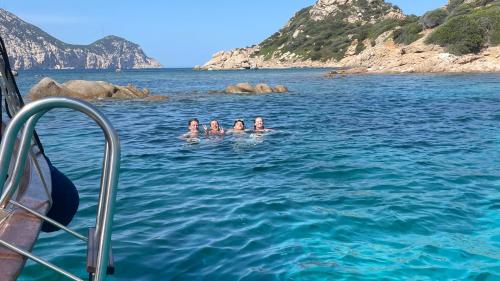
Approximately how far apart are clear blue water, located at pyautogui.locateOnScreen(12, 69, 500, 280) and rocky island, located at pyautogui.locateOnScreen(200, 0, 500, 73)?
4575 centimetres

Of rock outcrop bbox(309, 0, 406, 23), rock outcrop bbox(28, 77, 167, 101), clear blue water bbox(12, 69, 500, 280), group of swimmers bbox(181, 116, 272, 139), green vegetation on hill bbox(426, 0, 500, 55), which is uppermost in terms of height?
rock outcrop bbox(309, 0, 406, 23)

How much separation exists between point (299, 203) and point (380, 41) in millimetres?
90012

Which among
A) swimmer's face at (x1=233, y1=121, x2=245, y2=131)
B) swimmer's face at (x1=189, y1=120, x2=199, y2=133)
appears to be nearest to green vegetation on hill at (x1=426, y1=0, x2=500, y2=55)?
swimmer's face at (x1=233, y1=121, x2=245, y2=131)

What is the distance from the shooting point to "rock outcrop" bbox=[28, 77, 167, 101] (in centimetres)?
2844

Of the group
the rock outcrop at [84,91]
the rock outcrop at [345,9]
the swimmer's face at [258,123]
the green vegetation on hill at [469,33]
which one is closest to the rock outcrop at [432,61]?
the green vegetation on hill at [469,33]

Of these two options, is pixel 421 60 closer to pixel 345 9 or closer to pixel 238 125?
pixel 238 125

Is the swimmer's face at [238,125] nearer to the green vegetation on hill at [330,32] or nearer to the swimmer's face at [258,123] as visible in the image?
the swimmer's face at [258,123]

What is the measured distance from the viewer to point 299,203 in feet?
30.3

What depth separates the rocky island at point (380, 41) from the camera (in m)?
60.8

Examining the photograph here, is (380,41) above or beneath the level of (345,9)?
beneath

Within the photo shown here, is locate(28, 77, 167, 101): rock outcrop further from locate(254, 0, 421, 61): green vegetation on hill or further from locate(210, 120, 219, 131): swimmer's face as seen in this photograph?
locate(254, 0, 421, 61): green vegetation on hill

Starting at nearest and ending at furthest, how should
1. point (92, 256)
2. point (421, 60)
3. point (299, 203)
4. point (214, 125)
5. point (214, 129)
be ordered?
point (92, 256) < point (299, 203) < point (214, 125) < point (214, 129) < point (421, 60)

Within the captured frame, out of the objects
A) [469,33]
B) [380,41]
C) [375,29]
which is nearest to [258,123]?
[469,33]

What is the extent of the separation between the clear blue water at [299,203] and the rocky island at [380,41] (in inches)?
1801
